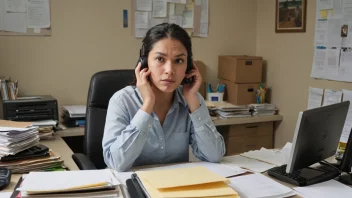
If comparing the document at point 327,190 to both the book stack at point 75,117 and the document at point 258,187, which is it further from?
the book stack at point 75,117

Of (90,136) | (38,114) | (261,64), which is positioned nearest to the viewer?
(90,136)

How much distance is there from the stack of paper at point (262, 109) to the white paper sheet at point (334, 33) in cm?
70

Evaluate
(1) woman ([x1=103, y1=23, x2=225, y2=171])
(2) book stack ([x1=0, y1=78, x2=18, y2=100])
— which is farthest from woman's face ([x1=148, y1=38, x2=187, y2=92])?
(2) book stack ([x1=0, y1=78, x2=18, y2=100])

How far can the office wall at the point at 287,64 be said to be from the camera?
2.90 metres

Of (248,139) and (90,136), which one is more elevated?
(90,136)

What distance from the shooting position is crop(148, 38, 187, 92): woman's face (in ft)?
5.10

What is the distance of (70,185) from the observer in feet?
3.81

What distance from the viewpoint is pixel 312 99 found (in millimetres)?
2889

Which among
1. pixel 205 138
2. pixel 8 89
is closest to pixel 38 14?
pixel 8 89

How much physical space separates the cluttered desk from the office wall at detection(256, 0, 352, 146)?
1320 mm

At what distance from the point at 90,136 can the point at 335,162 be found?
1183mm

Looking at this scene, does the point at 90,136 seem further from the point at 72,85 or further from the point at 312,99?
the point at 312,99

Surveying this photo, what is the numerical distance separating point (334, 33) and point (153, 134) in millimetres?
1734

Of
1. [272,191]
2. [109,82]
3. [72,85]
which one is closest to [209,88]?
[72,85]
